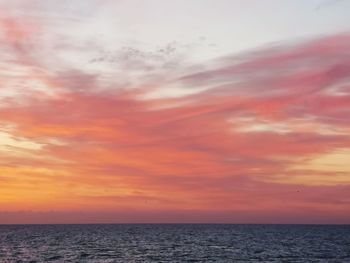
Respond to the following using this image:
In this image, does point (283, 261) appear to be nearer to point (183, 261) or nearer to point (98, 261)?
point (183, 261)

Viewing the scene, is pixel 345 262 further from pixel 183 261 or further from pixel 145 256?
pixel 145 256

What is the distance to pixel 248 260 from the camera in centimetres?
8731

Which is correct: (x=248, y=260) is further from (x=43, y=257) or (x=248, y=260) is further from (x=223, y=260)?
(x=43, y=257)

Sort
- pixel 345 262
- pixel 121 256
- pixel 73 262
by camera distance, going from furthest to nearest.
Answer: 1. pixel 121 256
2. pixel 345 262
3. pixel 73 262

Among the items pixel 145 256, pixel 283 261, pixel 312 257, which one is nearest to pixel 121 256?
pixel 145 256

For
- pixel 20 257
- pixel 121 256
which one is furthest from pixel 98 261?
pixel 20 257

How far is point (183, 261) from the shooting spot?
84.1 m

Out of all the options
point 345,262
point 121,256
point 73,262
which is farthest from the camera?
point 121,256

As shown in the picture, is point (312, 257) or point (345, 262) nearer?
point (345, 262)

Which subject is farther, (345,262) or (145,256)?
(145,256)

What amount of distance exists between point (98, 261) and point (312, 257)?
4077 centimetres

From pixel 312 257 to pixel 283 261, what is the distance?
36.7 feet

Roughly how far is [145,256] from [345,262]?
116 ft

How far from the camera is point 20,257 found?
91.2 meters
